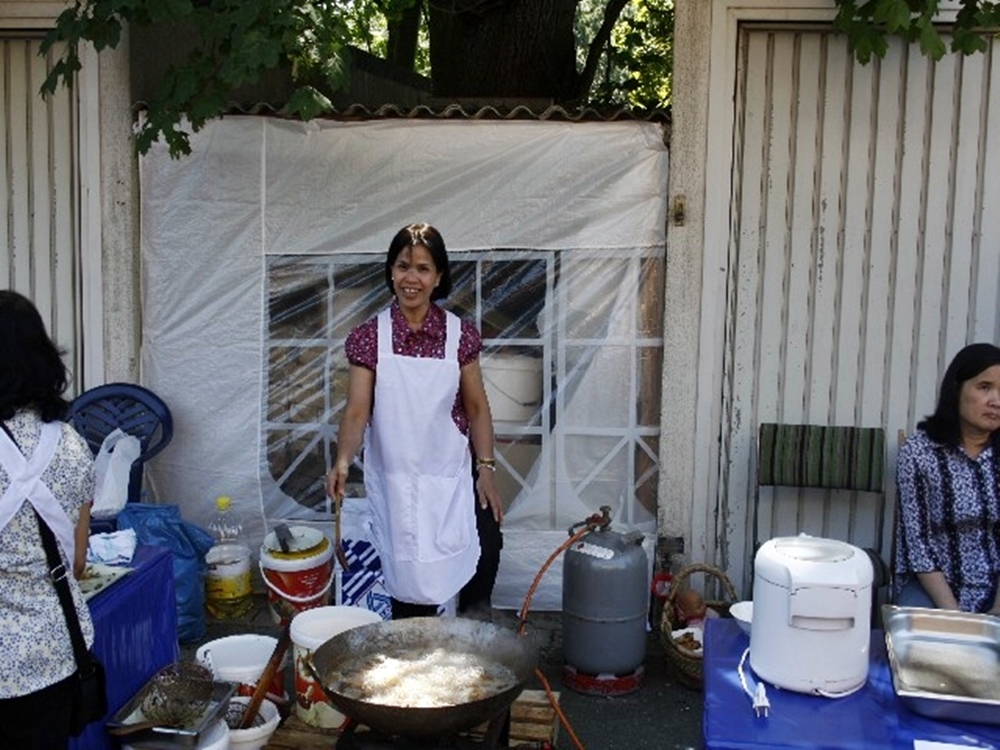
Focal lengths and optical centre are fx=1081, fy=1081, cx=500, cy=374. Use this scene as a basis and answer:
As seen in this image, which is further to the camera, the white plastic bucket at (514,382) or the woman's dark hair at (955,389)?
the white plastic bucket at (514,382)

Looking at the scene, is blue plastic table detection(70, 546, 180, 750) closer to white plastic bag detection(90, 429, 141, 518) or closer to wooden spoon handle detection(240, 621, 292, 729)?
wooden spoon handle detection(240, 621, 292, 729)

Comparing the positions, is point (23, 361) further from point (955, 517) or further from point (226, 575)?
point (955, 517)

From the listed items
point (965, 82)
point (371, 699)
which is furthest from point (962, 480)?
point (371, 699)

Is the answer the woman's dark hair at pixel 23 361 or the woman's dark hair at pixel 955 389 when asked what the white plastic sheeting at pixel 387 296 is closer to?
the woman's dark hair at pixel 955 389

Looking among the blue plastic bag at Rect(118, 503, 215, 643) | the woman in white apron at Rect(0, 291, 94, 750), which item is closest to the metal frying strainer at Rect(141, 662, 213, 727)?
the woman in white apron at Rect(0, 291, 94, 750)

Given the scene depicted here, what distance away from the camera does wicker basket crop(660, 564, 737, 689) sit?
489 cm

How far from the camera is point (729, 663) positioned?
306cm

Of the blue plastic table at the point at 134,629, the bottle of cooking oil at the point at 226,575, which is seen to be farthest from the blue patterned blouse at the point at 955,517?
the bottle of cooking oil at the point at 226,575

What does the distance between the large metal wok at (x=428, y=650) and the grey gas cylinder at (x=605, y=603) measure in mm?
1537

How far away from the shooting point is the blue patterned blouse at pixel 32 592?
288 centimetres

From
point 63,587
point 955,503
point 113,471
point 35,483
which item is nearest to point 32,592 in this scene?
point 63,587

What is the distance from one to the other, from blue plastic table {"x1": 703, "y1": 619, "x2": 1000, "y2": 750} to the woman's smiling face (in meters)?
1.84

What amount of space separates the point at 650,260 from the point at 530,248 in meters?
0.62

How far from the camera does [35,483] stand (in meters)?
2.89
